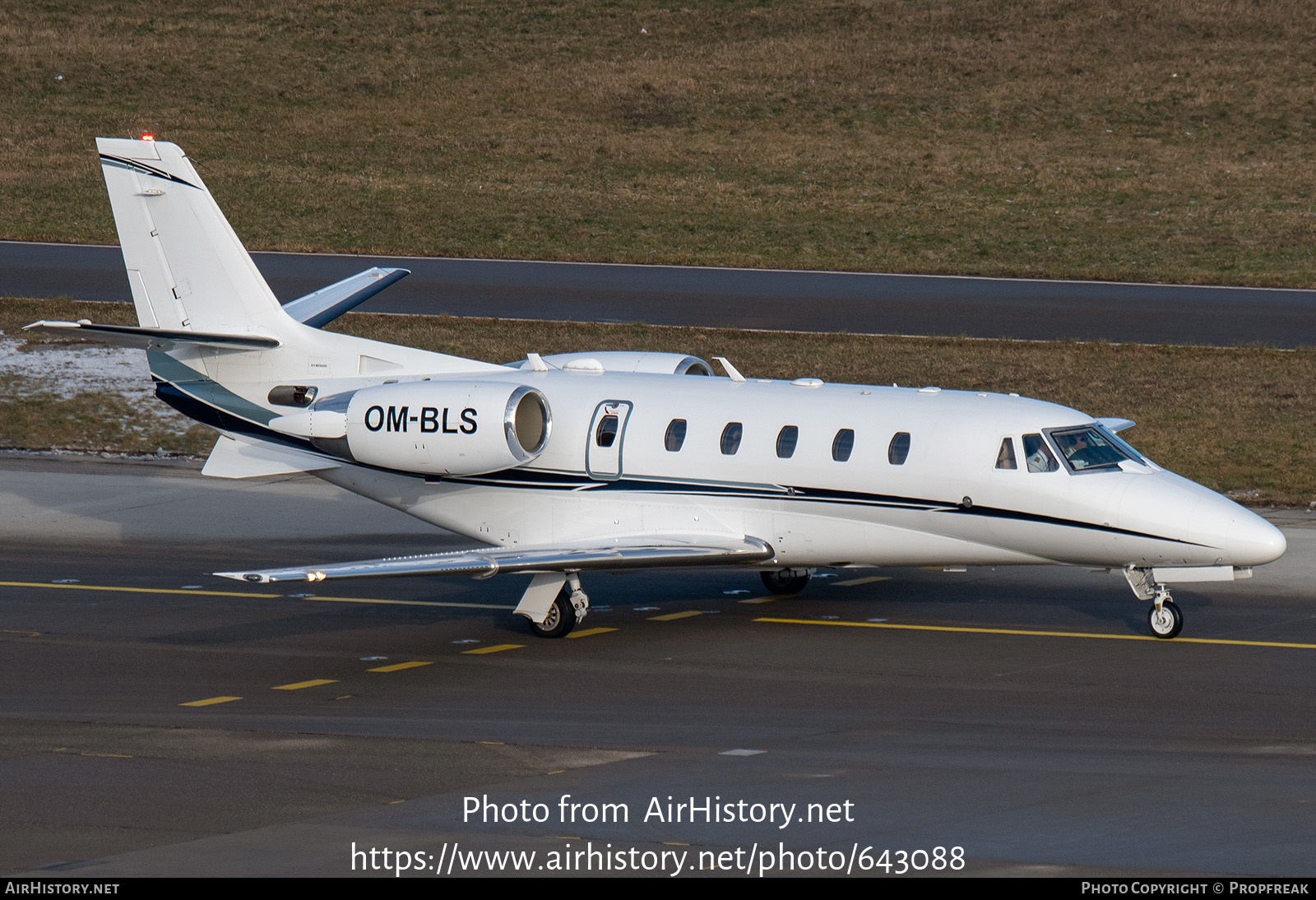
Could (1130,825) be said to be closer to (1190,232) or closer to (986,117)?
(1190,232)

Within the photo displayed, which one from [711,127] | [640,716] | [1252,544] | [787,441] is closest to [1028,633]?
[1252,544]

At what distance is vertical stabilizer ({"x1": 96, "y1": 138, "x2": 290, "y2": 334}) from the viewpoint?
23406 mm

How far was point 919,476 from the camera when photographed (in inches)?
790

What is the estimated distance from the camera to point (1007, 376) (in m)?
35.5

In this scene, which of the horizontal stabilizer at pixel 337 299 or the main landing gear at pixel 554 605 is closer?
the main landing gear at pixel 554 605

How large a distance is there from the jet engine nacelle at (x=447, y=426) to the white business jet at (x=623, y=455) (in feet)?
0.10

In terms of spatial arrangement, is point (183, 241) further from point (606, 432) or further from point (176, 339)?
point (606, 432)

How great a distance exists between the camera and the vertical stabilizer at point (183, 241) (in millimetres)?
23406

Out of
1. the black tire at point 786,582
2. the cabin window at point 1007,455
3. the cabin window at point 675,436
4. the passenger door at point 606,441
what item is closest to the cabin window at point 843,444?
the cabin window at point 1007,455

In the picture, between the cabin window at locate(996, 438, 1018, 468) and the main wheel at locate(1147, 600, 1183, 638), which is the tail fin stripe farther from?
the main wheel at locate(1147, 600, 1183, 638)

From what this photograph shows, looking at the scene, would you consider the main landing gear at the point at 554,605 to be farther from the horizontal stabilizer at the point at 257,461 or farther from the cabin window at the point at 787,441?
the horizontal stabilizer at the point at 257,461

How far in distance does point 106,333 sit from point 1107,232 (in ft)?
113

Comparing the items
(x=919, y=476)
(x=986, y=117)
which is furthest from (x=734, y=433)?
(x=986, y=117)

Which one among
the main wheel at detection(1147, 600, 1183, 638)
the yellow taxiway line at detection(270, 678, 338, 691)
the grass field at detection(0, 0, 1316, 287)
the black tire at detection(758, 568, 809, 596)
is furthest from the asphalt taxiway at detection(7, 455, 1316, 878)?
the grass field at detection(0, 0, 1316, 287)
